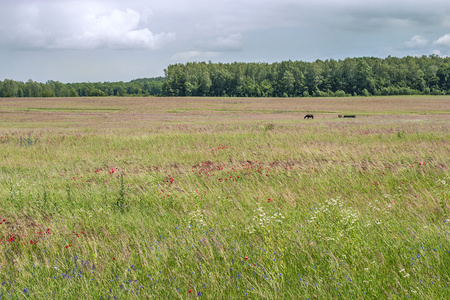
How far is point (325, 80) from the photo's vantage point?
133 meters

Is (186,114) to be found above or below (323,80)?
below

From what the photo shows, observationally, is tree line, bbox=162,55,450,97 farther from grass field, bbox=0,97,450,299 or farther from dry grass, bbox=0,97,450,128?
grass field, bbox=0,97,450,299

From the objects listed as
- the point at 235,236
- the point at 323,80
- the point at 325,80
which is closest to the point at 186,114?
the point at 235,236

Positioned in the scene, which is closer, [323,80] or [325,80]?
[325,80]

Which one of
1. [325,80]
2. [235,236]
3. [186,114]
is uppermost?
[325,80]

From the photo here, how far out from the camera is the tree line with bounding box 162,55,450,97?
4818 inches

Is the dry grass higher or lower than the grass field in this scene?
higher

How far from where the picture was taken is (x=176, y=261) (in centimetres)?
411

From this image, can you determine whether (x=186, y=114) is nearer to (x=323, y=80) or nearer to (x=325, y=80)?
(x=325, y=80)

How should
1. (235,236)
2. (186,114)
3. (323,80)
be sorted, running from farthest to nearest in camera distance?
(323,80) → (186,114) → (235,236)

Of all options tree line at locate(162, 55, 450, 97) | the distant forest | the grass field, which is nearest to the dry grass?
the grass field

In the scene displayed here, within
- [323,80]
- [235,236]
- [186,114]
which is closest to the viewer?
[235,236]

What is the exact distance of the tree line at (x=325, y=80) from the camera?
122 meters

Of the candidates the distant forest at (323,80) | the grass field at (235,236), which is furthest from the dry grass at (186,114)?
the distant forest at (323,80)
